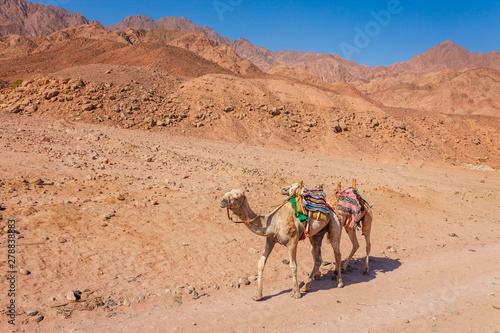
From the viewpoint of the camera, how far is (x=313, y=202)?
22.0 feet

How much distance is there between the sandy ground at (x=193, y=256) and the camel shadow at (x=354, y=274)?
0.14ft

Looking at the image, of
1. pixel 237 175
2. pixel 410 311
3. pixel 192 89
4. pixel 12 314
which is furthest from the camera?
pixel 192 89

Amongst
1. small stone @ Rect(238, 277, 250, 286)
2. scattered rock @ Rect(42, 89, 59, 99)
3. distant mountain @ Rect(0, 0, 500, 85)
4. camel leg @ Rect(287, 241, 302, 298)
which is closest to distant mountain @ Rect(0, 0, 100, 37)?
distant mountain @ Rect(0, 0, 500, 85)

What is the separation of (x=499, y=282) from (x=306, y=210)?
17.0 feet

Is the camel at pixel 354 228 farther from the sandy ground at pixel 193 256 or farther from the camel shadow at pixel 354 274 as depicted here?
the sandy ground at pixel 193 256

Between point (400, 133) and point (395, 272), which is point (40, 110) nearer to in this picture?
point (395, 272)

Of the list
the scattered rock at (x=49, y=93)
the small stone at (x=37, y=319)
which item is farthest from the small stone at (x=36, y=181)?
the scattered rock at (x=49, y=93)

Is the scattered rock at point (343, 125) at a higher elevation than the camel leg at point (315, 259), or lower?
higher

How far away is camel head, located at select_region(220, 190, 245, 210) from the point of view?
18.4 ft

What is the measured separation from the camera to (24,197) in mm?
9094

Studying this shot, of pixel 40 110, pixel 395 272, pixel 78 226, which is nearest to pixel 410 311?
pixel 395 272

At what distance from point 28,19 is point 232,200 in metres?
171

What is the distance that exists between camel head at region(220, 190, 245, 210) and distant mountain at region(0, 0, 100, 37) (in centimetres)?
15204

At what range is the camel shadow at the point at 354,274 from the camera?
699cm
